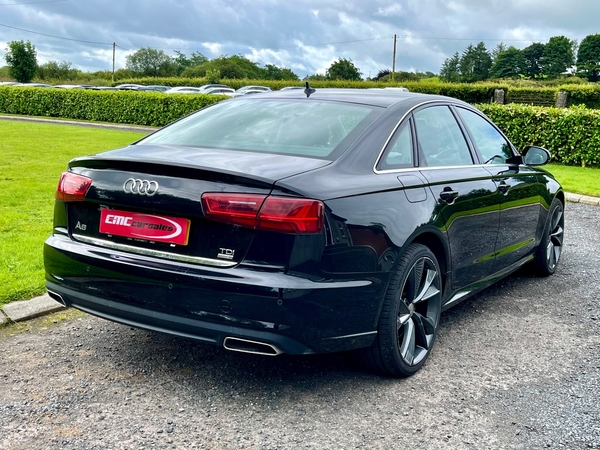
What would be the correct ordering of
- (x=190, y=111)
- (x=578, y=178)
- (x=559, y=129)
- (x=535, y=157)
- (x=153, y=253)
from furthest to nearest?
(x=190, y=111)
(x=559, y=129)
(x=578, y=178)
(x=535, y=157)
(x=153, y=253)

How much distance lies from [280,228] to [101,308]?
106 cm

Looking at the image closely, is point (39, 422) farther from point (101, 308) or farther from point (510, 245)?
point (510, 245)

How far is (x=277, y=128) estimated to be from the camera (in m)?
3.78

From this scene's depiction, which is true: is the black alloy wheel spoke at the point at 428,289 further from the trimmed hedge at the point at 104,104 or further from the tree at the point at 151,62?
the tree at the point at 151,62

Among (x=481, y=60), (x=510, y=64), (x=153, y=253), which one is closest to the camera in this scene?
(x=153, y=253)

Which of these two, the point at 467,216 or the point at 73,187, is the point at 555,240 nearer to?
the point at 467,216

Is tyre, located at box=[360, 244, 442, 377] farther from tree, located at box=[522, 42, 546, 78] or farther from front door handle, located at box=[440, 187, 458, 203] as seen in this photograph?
tree, located at box=[522, 42, 546, 78]

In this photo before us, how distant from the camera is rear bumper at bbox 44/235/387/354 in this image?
2875 millimetres

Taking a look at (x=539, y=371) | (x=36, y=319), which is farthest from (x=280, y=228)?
(x=36, y=319)

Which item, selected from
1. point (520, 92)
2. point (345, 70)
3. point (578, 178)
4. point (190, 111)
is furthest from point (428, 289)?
point (345, 70)

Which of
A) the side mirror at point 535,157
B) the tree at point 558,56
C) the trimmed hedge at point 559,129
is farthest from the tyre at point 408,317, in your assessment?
the tree at point 558,56

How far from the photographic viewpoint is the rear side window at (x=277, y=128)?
353cm

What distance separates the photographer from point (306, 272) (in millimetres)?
2896

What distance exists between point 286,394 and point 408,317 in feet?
2.57
